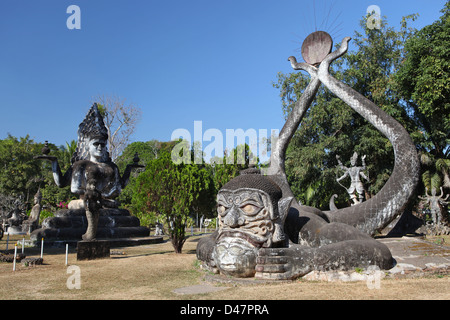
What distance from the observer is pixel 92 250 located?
10.8 metres

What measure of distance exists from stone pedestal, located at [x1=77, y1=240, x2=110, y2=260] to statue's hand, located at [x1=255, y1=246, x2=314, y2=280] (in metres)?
6.12

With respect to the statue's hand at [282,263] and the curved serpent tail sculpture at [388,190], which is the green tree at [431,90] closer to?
the curved serpent tail sculpture at [388,190]

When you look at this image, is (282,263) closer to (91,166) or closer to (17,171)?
(91,166)

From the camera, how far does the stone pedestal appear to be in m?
10.6

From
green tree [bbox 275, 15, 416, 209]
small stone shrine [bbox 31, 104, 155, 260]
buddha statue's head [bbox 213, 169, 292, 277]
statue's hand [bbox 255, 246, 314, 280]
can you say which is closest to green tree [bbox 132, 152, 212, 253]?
small stone shrine [bbox 31, 104, 155, 260]

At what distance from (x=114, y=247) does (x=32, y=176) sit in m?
26.4

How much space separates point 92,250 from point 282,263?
6.52 metres

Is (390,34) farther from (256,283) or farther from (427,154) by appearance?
(256,283)

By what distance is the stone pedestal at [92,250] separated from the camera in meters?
10.6

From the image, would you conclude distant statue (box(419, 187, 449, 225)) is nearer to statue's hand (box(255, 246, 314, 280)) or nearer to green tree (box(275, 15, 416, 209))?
green tree (box(275, 15, 416, 209))

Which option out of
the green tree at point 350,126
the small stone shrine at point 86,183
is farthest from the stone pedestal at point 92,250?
the green tree at point 350,126

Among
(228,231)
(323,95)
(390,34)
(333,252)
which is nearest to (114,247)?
(228,231)

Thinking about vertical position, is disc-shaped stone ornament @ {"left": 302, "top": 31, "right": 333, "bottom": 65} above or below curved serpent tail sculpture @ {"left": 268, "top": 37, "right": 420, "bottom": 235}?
above

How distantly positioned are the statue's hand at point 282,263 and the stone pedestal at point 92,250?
612cm
